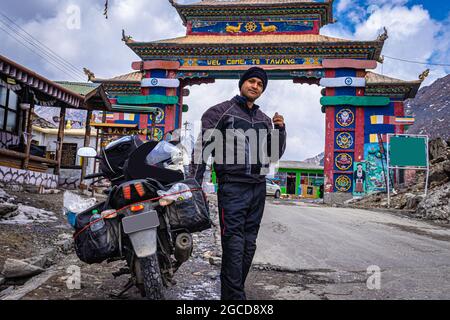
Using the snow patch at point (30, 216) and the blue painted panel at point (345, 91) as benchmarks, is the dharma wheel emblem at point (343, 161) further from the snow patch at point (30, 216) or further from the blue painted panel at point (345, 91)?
the snow patch at point (30, 216)

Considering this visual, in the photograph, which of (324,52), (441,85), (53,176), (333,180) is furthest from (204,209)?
(441,85)

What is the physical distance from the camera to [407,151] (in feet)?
43.7

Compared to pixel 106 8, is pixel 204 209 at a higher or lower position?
lower

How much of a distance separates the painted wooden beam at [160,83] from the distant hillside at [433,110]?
4281 cm

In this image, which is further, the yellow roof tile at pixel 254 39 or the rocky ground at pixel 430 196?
the yellow roof tile at pixel 254 39

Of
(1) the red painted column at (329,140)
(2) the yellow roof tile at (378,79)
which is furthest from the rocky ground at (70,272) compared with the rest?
(2) the yellow roof tile at (378,79)

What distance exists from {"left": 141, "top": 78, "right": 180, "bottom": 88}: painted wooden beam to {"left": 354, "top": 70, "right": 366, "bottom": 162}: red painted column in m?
8.84

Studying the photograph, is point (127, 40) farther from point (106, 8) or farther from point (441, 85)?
point (441, 85)

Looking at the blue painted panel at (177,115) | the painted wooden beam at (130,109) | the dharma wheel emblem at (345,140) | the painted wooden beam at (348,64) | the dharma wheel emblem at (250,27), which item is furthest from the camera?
the dharma wheel emblem at (250,27)

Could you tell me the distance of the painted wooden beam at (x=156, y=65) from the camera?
1948cm

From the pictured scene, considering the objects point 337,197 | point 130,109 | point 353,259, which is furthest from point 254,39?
point 353,259

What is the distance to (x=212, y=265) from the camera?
14.1 feet

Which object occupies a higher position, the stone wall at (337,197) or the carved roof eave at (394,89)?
the carved roof eave at (394,89)

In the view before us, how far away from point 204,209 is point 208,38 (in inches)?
739
